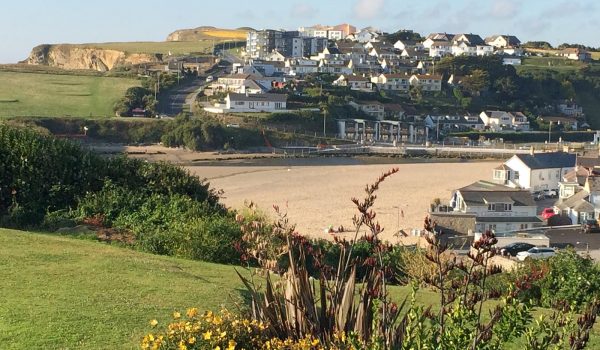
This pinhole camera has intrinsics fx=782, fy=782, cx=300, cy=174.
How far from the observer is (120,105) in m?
60.8

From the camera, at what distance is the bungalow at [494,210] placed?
985 inches

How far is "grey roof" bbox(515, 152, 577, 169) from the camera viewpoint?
117ft

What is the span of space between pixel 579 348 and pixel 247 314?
272 cm

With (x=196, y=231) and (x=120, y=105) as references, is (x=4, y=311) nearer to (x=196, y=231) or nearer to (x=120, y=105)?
(x=196, y=231)

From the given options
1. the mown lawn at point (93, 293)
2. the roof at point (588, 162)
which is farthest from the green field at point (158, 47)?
the mown lawn at point (93, 293)

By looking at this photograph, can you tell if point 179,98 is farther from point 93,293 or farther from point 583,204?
point 93,293

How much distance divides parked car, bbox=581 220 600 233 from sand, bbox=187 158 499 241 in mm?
5289

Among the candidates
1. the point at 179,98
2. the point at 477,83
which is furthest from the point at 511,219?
the point at 477,83

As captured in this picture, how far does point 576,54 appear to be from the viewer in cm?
10231

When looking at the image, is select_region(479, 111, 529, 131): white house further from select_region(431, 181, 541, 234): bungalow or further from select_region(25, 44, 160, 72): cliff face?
select_region(431, 181, 541, 234): bungalow

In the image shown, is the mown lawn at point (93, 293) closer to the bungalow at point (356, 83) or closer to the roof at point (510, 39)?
the bungalow at point (356, 83)

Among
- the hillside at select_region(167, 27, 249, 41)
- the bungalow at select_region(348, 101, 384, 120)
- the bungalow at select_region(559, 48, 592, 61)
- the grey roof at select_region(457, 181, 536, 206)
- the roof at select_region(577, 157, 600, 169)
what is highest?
the hillside at select_region(167, 27, 249, 41)

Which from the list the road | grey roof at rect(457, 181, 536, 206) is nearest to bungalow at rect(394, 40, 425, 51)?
the road

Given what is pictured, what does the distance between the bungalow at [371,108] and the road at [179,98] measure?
1397 cm
